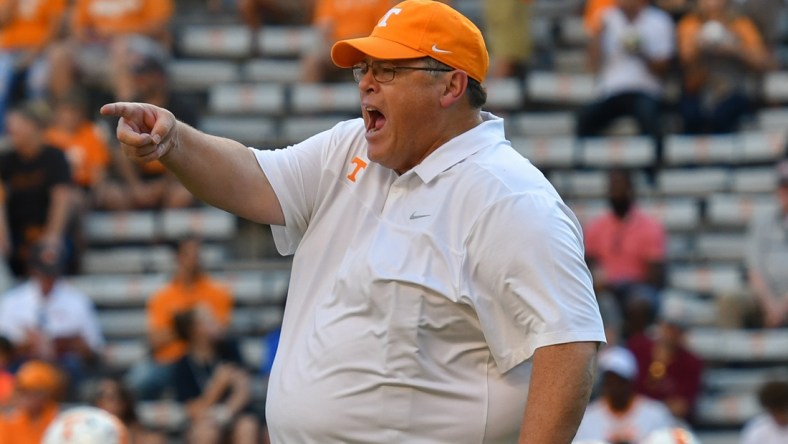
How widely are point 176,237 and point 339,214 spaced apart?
8.14 meters

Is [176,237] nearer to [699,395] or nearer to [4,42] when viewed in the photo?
[4,42]

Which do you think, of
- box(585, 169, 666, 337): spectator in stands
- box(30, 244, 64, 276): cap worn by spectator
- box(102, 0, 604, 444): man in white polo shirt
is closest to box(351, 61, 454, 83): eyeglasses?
box(102, 0, 604, 444): man in white polo shirt

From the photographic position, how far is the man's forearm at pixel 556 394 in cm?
351

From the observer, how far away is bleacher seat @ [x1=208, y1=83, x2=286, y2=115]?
42.1 feet

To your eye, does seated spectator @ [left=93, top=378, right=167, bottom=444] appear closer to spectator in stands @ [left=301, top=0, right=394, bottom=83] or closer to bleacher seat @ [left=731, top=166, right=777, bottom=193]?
spectator in stands @ [left=301, top=0, right=394, bottom=83]

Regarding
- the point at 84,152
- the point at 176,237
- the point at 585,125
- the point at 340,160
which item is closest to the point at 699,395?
the point at 585,125

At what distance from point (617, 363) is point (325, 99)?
168 inches

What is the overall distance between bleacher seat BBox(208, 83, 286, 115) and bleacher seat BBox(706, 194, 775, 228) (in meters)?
3.54

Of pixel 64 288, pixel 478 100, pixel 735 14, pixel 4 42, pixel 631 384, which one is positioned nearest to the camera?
pixel 478 100

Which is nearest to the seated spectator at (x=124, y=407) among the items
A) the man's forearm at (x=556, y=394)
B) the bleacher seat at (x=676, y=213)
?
the bleacher seat at (x=676, y=213)

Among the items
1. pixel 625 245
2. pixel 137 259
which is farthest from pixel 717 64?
pixel 137 259

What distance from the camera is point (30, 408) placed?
942 cm

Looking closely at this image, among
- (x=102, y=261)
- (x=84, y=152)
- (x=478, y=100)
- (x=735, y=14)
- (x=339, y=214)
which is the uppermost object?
(x=478, y=100)

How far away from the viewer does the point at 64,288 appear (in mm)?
10836
